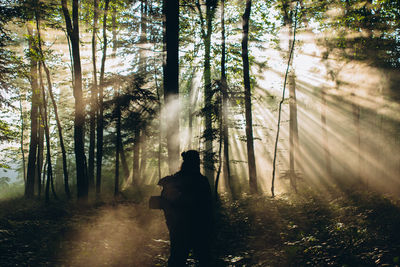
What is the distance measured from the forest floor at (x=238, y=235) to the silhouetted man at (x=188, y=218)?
2.27 meters

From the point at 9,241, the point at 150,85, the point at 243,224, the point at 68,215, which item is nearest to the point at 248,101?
the point at 243,224

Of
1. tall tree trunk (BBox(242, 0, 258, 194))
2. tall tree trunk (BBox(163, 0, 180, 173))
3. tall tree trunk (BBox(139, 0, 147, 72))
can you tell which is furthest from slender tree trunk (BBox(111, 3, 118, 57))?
tall tree trunk (BBox(163, 0, 180, 173))

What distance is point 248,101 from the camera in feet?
41.5

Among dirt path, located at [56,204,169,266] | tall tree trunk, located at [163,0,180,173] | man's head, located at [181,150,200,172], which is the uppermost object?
tall tree trunk, located at [163,0,180,173]

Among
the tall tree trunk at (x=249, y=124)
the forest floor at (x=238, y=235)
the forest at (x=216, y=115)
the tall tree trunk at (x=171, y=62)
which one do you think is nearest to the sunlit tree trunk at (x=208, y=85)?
the forest at (x=216, y=115)

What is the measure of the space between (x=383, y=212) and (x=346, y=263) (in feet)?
→ 14.6

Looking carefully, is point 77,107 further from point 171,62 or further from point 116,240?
point 116,240

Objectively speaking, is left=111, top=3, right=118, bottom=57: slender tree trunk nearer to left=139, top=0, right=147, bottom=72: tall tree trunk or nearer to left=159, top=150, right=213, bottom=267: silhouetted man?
left=139, top=0, right=147, bottom=72: tall tree trunk

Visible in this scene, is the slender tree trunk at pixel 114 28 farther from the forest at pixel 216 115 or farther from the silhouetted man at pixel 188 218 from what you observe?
the silhouetted man at pixel 188 218

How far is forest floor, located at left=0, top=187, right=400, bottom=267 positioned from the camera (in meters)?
5.42

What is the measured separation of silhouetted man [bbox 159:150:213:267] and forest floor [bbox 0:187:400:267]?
2.27 m

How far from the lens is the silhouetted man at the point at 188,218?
3.68 m

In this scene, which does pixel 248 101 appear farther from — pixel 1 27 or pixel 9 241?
pixel 1 27

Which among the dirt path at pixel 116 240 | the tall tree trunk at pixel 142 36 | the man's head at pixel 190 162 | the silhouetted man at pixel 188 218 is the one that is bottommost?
the dirt path at pixel 116 240
